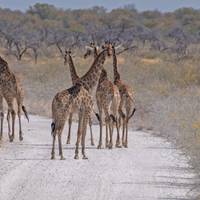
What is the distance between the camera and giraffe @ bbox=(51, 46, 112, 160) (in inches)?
621

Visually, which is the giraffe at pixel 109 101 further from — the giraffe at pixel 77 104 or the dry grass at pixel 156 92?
the dry grass at pixel 156 92

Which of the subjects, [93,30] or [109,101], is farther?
[93,30]

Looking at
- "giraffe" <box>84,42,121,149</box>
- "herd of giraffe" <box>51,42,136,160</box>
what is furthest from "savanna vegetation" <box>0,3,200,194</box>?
"giraffe" <box>84,42,121,149</box>

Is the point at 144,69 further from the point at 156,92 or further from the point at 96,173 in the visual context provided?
the point at 96,173

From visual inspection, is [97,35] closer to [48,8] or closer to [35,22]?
[35,22]

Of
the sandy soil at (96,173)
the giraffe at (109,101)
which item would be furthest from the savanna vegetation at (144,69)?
the giraffe at (109,101)

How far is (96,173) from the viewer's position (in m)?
13.8

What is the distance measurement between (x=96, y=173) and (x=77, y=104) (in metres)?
2.69

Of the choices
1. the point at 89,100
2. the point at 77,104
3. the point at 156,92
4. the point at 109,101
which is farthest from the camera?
the point at 156,92

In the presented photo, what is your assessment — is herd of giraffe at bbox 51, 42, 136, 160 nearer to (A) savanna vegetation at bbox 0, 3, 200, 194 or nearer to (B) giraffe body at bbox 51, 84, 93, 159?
(B) giraffe body at bbox 51, 84, 93, 159

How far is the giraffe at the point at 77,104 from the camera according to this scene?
1577 cm

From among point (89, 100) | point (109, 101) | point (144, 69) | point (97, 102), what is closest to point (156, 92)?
point (144, 69)

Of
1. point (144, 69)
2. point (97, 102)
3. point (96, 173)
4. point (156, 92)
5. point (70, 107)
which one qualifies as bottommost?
point (156, 92)

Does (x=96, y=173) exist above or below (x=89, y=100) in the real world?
below
